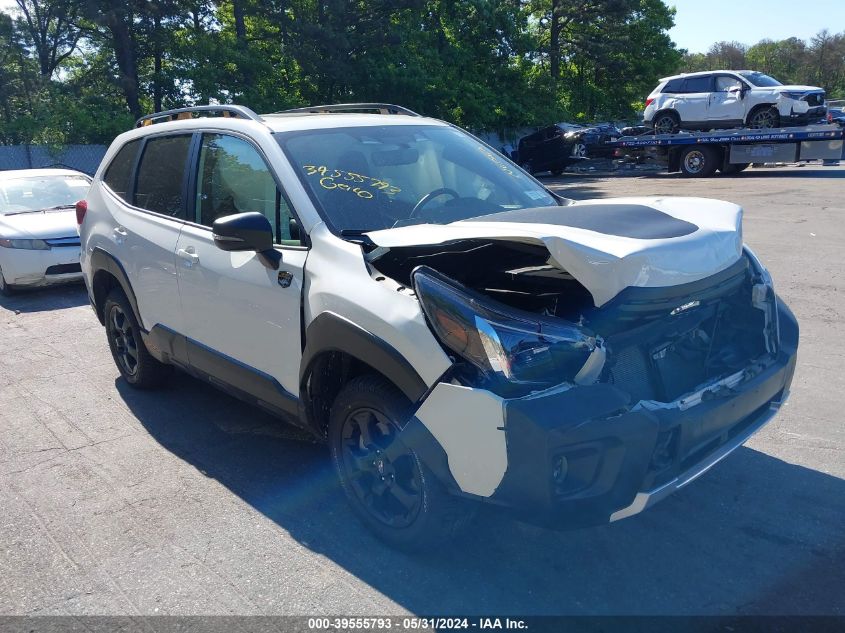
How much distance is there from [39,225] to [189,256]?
20.1 ft

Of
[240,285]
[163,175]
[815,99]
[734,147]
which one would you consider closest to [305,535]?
[240,285]

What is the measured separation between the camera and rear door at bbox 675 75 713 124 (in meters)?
20.9

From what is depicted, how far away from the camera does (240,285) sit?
12.8 feet

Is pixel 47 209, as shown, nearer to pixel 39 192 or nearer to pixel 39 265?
pixel 39 192

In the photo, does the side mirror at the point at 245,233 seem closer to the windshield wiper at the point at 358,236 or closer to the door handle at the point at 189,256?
the windshield wiper at the point at 358,236

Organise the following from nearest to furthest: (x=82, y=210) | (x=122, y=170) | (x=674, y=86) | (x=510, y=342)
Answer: (x=510, y=342) < (x=122, y=170) < (x=82, y=210) < (x=674, y=86)

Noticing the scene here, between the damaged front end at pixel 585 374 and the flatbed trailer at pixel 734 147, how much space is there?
60.1 feet

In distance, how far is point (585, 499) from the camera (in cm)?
261

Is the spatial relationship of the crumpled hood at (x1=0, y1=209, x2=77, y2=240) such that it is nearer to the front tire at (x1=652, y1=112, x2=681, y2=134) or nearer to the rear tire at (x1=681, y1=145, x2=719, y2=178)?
the rear tire at (x1=681, y1=145, x2=719, y2=178)

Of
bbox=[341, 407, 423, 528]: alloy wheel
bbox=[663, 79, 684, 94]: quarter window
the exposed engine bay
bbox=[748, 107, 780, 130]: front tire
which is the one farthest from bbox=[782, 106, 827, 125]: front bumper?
bbox=[341, 407, 423, 528]: alloy wheel

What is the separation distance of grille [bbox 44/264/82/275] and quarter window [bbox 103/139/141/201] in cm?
398

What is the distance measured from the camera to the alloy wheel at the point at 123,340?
17.8 ft

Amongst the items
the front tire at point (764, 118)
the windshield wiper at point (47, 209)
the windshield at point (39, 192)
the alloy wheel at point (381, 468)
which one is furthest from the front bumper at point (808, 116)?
the alloy wheel at point (381, 468)

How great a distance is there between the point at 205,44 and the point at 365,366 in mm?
25251
